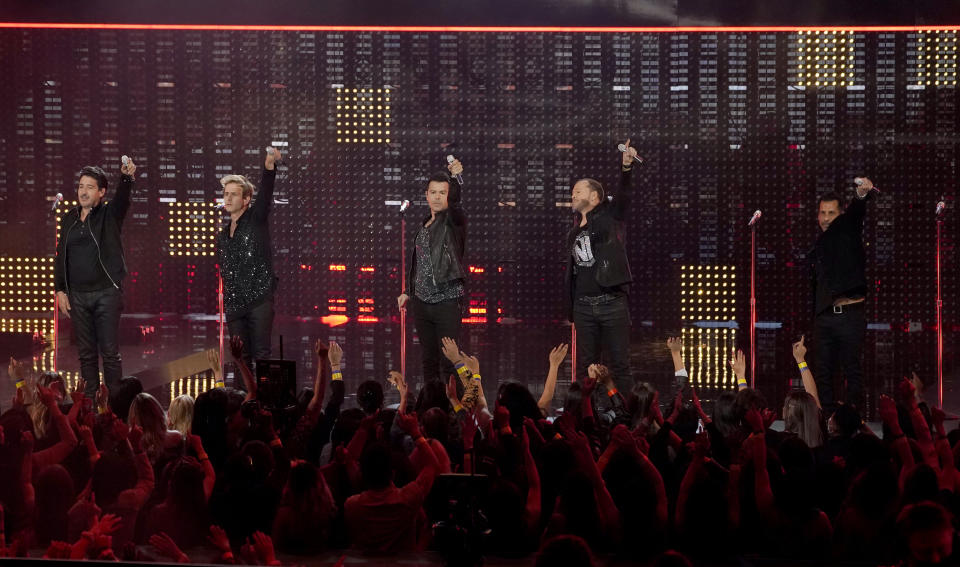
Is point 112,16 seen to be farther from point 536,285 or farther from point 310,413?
point 310,413

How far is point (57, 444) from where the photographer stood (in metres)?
2.96

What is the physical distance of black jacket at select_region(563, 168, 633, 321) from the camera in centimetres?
490

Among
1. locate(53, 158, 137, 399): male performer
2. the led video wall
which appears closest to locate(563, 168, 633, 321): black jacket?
locate(53, 158, 137, 399): male performer

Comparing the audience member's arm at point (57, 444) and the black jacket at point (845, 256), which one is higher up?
the black jacket at point (845, 256)

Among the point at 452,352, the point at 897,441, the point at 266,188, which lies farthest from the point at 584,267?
the point at 897,441

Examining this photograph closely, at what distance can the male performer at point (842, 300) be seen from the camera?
480 centimetres

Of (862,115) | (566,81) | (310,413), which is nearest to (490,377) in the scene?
(310,413)

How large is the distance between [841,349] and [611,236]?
140 centimetres

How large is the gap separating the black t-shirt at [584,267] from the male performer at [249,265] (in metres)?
1.73

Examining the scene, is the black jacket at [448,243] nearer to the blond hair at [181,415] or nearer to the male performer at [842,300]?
the blond hair at [181,415]

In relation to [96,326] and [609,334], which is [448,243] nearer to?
[609,334]

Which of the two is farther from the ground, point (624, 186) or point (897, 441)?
point (624, 186)

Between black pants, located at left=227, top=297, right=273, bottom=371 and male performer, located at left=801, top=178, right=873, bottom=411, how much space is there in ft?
10.1

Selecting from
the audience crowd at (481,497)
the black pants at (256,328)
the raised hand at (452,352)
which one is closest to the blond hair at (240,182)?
the black pants at (256,328)
